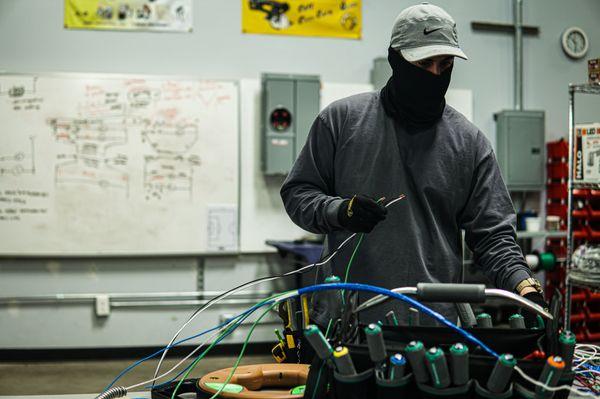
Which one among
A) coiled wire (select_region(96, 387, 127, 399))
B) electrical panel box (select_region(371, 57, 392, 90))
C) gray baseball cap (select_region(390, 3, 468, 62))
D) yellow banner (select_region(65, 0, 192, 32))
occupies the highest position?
yellow banner (select_region(65, 0, 192, 32))

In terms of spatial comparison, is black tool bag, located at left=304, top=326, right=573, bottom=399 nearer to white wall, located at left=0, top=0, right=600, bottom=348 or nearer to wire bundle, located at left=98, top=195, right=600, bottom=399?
wire bundle, located at left=98, top=195, right=600, bottom=399

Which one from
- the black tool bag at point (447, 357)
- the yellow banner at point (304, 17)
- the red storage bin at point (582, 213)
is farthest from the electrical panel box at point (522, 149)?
the black tool bag at point (447, 357)

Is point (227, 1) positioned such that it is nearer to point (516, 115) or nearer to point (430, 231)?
point (516, 115)

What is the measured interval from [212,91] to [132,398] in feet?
9.83

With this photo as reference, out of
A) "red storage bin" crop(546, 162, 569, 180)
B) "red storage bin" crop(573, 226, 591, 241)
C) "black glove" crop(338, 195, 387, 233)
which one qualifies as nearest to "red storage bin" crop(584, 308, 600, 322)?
"red storage bin" crop(573, 226, 591, 241)

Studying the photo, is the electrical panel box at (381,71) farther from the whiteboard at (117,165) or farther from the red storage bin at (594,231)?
the red storage bin at (594,231)

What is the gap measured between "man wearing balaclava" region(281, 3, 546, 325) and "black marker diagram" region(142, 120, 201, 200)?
7.96 feet

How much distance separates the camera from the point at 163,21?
396cm

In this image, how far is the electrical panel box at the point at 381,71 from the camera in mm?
3996

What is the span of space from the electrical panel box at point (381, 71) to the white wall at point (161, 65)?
14 cm

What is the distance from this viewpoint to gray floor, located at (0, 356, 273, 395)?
3328mm

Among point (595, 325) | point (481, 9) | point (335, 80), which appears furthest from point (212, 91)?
point (595, 325)

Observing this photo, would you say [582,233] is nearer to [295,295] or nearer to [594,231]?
[594,231]

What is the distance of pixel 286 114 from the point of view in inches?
153
